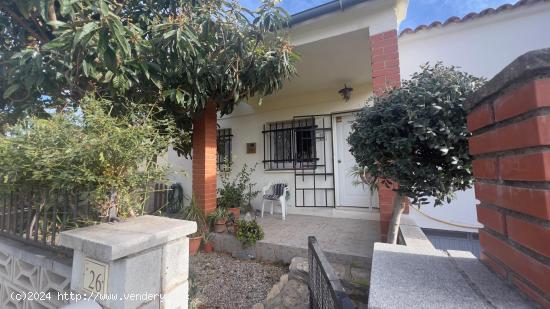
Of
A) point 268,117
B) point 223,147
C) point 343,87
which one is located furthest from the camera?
point 223,147

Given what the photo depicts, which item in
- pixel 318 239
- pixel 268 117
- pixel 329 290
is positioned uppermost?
pixel 268 117

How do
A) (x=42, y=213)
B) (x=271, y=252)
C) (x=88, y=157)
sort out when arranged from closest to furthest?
1. (x=88, y=157)
2. (x=42, y=213)
3. (x=271, y=252)

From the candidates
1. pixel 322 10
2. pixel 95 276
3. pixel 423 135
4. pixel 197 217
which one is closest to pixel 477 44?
pixel 322 10

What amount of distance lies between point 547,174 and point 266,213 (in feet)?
16.5

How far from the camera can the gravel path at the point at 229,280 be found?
238 centimetres

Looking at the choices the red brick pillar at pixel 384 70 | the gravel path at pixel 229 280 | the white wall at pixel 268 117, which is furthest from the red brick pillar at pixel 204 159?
the red brick pillar at pixel 384 70

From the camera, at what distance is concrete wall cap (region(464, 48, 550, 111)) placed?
57cm

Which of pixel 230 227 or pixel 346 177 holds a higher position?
pixel 346 177

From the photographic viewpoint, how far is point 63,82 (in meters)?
2.29

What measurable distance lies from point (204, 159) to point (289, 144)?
229 centimetres

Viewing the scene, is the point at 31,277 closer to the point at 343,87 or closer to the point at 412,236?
the point at 412,236

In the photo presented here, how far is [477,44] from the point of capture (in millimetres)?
4168

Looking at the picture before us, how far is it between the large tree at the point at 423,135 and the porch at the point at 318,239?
114 cm

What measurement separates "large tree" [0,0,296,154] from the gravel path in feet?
5.72
